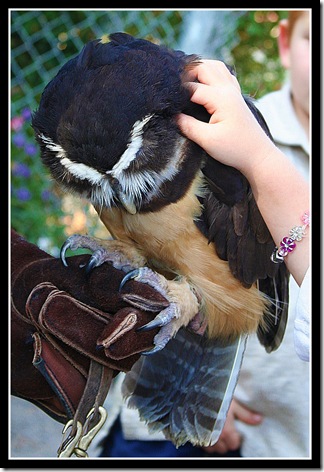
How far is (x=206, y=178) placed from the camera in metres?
1.32

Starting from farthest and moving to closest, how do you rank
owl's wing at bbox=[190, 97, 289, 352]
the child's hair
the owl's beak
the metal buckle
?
the child's hair
owl's wing at bbox=[190, 97, 289, 352]
the owl's beak
the metal buckle

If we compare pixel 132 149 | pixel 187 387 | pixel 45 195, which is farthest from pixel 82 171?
pixel 45 195

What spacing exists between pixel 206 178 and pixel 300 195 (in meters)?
0.24

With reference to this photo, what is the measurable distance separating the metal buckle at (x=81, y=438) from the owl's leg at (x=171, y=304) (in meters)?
0.18

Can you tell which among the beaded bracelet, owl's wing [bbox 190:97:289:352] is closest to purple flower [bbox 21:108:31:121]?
owl's wing [bbox 190:97:289:352]

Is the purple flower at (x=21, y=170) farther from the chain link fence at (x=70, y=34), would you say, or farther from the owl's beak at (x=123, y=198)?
the owl's beak at (x=123, y=198)

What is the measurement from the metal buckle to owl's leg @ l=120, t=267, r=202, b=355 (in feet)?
0.59

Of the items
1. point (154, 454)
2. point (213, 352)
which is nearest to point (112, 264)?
point (213, 352)

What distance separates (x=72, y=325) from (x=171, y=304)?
24 centimetres

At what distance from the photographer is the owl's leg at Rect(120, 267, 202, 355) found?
1.24m

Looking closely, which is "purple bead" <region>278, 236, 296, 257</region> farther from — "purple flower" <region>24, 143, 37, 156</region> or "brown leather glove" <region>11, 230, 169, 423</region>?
"purple flower" <region>24, 143, 37, 156</region>

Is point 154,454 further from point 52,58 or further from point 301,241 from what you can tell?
point 52,58

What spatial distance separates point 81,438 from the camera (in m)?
1.12
